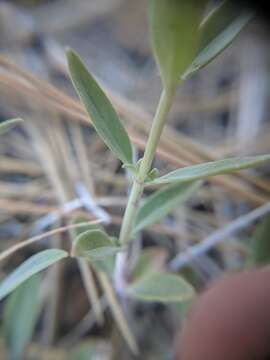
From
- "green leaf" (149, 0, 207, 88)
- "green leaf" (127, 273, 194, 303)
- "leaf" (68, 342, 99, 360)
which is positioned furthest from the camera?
"leaf" (68, 342, 99, 360)

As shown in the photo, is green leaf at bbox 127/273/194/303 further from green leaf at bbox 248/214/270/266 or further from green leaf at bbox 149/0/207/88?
green leaf at bbox 149/0/207/88

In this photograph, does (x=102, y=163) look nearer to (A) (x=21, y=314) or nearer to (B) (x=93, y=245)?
(A) (x=21, y=314)

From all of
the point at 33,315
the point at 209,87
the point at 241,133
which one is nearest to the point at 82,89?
the point at 33,315

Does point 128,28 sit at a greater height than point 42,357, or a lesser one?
greater

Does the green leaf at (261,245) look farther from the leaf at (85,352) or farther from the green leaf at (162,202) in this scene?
the leaf at (85,352)

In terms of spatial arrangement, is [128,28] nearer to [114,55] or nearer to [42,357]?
[114,55]

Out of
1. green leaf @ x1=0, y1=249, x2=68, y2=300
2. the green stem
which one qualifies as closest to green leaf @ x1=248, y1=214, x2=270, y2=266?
the green stem

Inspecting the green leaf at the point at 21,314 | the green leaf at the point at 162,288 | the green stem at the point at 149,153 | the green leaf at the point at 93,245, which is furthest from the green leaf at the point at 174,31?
the green leaf at the point at 21,314
